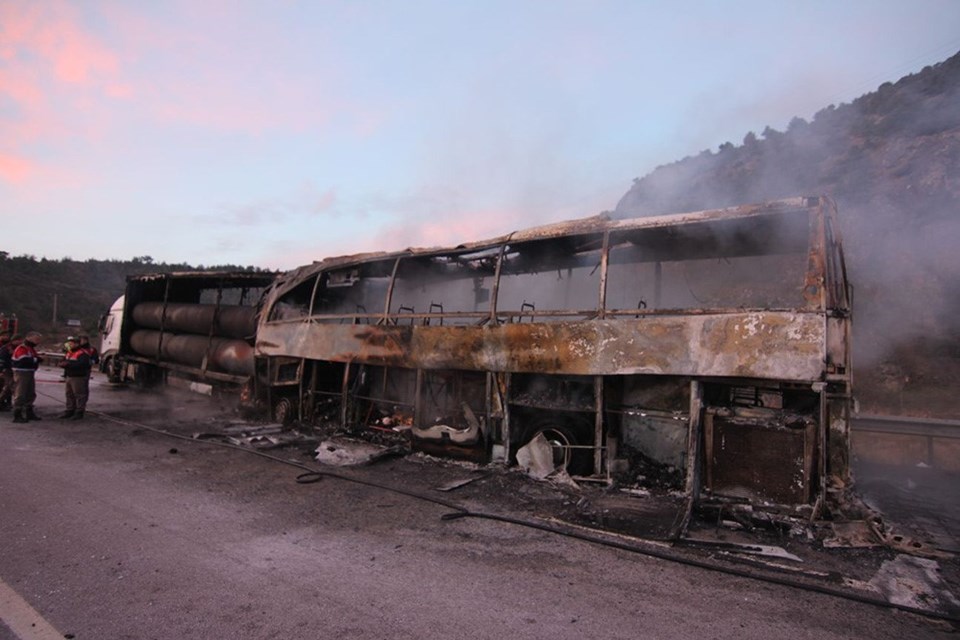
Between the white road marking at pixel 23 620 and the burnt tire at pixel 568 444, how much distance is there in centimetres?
484

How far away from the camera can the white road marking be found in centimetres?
263

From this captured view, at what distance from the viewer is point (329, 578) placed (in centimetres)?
341

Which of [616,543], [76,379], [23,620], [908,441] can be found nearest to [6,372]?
[76,379]

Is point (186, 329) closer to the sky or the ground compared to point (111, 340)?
closer to the sky

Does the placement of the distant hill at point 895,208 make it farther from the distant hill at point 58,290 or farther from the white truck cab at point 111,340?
the distant hill at point 58,290

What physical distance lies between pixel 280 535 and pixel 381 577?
124 centimetres

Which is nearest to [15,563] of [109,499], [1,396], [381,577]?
[109,499]

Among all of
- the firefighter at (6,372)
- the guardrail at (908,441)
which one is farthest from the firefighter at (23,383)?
the guardrail at (908,441)

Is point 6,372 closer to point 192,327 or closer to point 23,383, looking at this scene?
point 23,383

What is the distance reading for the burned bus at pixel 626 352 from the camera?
487 cm

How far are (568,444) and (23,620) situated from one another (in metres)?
5.06

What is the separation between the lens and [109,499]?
4898 mm

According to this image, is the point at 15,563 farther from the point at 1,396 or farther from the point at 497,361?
the point at 1,396

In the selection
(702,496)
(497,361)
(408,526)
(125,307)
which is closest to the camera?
(408,526)
